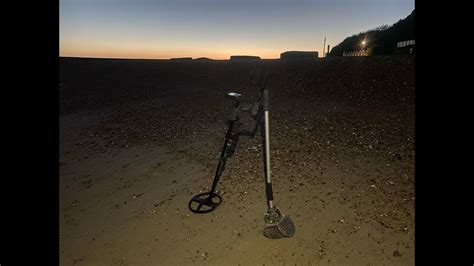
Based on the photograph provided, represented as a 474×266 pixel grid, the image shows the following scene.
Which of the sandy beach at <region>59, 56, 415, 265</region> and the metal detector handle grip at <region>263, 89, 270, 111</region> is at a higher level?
the metal detector handle grip at <region>263, 89, 270, 111</region>

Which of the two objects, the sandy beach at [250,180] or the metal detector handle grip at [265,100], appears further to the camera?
the sandy beach at [250,180]

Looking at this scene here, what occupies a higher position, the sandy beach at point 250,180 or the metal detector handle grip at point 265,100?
the metal detector handle grip at point 265,100

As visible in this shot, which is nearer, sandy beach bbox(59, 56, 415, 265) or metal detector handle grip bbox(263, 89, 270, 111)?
metal detector handle grip bbox(263, 89, 270, 111)

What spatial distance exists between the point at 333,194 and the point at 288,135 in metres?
3.60

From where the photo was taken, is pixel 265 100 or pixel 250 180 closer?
pixel 265 100

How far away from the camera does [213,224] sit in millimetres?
4707

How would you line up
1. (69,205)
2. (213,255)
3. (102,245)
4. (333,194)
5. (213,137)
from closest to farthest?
(213,255)
(102,245)
(333,194)
(69,205)
(213,137)

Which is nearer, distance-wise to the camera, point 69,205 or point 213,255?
point 213,255

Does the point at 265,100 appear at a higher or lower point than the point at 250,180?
higher
